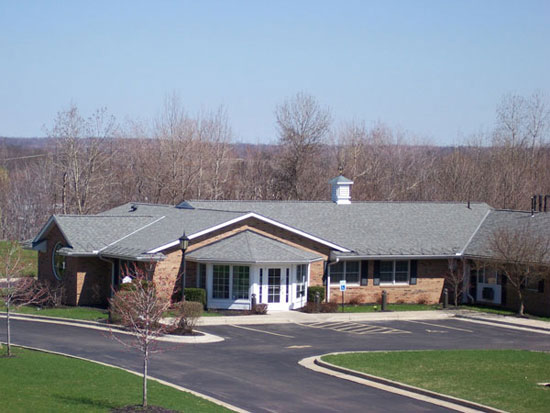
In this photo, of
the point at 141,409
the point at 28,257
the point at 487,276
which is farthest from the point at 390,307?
the point at 28,257

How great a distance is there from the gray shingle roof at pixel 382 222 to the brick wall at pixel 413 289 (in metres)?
0.97

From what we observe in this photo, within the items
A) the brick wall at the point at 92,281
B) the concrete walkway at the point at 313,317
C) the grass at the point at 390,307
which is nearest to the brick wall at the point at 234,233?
the grass at the point at 390,307

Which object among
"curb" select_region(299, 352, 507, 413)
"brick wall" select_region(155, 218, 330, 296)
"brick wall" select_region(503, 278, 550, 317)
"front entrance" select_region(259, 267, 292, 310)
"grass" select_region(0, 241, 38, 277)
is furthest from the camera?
"grass" select_region(0, 241, 38, 277)

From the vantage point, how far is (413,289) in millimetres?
40531

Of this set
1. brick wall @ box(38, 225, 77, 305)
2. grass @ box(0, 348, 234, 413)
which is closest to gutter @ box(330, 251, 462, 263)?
brick wall @ box(38, 225, 77, 305)

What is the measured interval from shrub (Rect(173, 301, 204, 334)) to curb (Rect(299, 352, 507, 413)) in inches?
237

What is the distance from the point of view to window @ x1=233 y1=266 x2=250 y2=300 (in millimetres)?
35612

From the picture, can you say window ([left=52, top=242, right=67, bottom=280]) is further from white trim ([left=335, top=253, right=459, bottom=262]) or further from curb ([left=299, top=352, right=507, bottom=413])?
curb ([left=299, top=352, right=507, bottom=413])

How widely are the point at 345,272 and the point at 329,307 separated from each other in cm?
324

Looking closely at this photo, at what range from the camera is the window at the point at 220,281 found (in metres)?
35.7

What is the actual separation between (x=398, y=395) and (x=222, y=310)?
1575cm

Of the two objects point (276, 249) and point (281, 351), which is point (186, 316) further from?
point (276, 249)

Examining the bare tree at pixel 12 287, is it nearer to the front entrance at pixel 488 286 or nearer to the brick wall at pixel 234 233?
the brick wall at pixel 234 233

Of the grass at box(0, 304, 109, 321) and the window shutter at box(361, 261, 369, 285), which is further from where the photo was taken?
the window shutter at box(361, 261, 369, 285)
